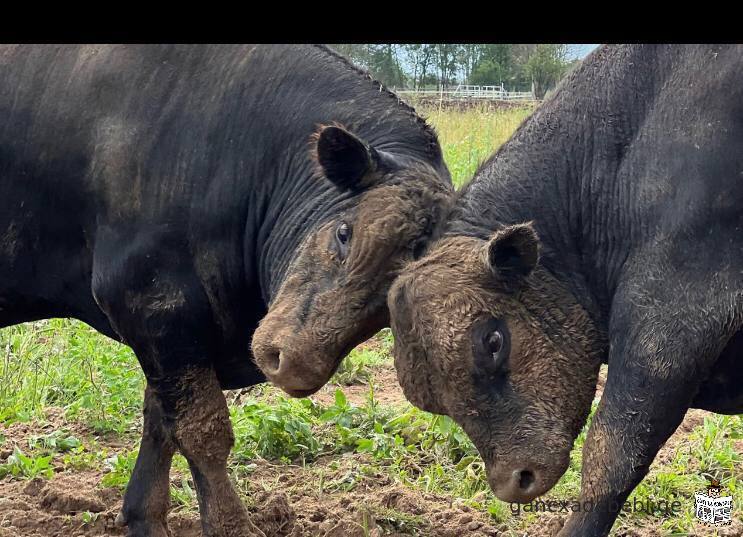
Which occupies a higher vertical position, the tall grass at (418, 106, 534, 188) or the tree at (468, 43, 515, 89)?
the tree at (468, 43, 515, 89)

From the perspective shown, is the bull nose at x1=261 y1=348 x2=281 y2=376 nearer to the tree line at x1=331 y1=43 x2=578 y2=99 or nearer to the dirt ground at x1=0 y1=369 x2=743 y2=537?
the dirt ground at x1=0 y1=369 x2=743 y2=537

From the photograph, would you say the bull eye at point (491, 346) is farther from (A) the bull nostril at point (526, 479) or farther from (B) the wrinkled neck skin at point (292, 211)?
(B) the wrinkled neck skin at point (292, 211)

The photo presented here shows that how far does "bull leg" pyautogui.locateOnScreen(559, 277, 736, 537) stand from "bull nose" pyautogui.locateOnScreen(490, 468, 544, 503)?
0.54 feet

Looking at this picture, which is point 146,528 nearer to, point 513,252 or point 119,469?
point 119,469

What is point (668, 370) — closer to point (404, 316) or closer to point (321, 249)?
point (404, 316)

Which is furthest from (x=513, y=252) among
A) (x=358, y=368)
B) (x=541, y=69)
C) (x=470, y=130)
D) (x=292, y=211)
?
(x=470, y=130)

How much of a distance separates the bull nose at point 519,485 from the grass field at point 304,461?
3.68 feet

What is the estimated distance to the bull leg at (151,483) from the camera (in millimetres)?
4414

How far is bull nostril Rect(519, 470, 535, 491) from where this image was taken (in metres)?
3.21

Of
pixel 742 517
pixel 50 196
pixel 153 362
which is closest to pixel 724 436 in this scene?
pixel 742 517

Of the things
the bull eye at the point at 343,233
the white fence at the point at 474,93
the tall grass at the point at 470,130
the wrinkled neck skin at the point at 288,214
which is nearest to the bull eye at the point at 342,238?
the bull eye at the point at 343,233

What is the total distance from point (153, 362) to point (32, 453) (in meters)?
1.66

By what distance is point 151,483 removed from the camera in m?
4.48

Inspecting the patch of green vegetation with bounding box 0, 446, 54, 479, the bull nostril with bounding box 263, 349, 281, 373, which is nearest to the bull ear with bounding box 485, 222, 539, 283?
the bull nostril with bounding box 263, 349, 281, 373
